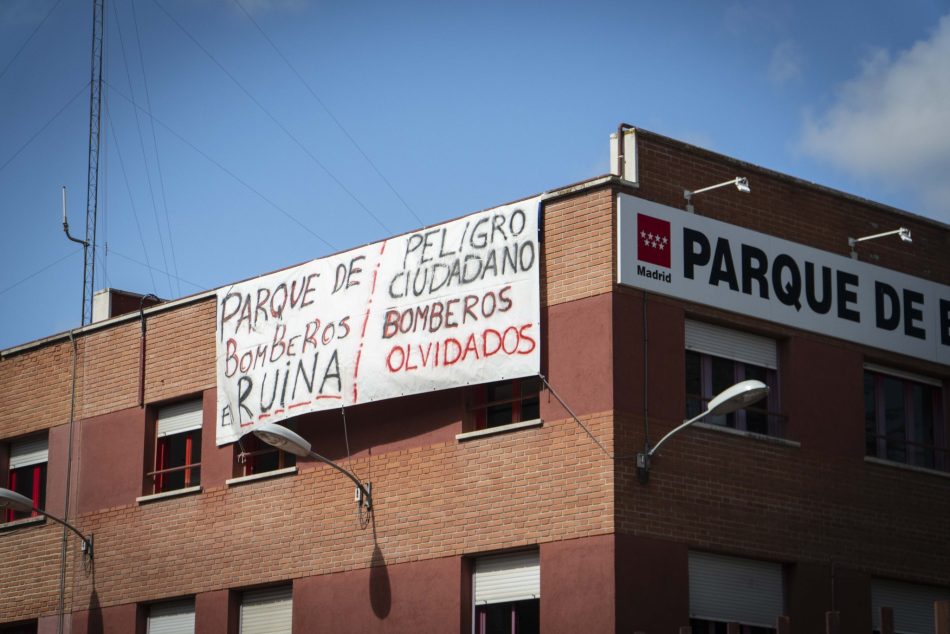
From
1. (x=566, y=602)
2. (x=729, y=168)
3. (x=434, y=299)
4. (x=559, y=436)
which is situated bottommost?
(x=566, y=602)

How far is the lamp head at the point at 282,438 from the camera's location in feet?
87.2

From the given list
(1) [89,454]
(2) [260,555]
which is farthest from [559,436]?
(1) [89,454]

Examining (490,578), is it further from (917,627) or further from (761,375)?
(917,627)

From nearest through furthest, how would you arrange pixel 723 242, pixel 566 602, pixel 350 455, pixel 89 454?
pixel 566 602
pixel 723 242
pixel 350 455
pixel 89 454

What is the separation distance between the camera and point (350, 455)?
29.4 meters

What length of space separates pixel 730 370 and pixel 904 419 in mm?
4317

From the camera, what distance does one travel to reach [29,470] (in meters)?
36.0

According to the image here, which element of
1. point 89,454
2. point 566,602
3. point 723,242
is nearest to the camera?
point 566,602

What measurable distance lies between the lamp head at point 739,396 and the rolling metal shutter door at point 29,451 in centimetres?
1735

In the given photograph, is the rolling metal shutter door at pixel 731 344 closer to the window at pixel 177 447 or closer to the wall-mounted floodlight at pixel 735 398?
the wall-mounted floodlight at pixel 735 398

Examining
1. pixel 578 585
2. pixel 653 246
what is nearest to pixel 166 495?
pixel 578 585

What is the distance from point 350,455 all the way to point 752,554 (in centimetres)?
745

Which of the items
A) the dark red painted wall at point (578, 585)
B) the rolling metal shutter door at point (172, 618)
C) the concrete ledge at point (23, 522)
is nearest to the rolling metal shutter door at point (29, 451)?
the concrete ledge at point (23, 522)

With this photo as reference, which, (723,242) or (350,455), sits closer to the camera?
(723,242)
